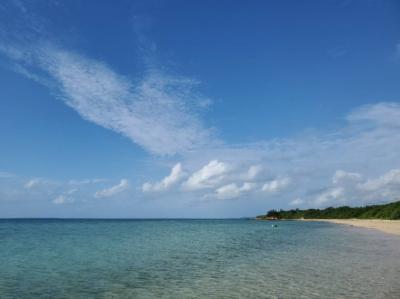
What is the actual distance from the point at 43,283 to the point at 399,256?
73.1ft

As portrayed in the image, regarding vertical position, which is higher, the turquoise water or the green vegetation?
the green vegetation

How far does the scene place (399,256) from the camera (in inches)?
989

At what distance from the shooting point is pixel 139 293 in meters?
15.0

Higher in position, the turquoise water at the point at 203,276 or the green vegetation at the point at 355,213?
the green vegetation at the point at 355,213

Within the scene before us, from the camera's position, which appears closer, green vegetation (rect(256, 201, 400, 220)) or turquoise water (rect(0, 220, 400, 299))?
turquoise water (rect(0, 220, 400, 299))

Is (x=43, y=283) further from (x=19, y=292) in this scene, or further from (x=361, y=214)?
(x=361, y=214)

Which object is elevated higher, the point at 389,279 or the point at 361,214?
the point at 361,214

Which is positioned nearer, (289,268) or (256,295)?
(256,295)

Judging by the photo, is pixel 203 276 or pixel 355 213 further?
pixel 355 213

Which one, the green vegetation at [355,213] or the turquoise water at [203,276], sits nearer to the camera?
the turquoise water at [203,276]

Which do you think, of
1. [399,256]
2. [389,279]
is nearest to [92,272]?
[389,279]

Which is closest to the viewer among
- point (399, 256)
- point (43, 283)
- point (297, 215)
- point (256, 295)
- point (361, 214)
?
point (256, 295)

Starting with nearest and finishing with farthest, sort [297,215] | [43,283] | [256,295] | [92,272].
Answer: [256,295] < [43,283] < [92,272] < [297,215]

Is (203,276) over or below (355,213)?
below
